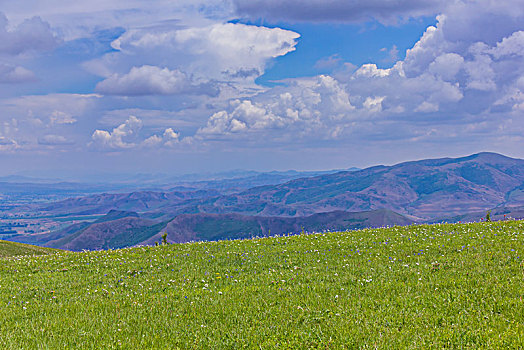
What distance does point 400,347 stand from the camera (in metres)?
8.82

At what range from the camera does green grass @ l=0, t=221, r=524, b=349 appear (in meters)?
9.76

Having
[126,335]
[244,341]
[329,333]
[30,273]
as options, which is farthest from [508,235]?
[30,273]

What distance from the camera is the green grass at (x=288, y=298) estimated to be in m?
9.76

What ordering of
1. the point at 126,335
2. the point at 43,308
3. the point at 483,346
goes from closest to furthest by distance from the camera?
the point at 483,346 < the point at 126,335 < the point at 43,308

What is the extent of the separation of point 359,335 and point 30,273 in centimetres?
1899

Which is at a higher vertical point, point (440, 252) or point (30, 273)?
point (440, 252)

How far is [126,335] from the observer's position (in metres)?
10.5

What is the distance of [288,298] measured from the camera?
42.2ft

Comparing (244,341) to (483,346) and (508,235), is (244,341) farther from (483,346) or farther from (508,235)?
(508,235)

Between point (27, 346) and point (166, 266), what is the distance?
10.6 meters

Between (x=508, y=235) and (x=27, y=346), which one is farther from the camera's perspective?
(x=508, y=235)

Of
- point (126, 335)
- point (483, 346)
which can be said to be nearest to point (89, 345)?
point (126, 335)

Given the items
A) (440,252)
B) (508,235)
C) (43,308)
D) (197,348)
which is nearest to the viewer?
(197,348)

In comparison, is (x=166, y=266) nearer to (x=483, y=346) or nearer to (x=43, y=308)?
(x=43, y=308)
